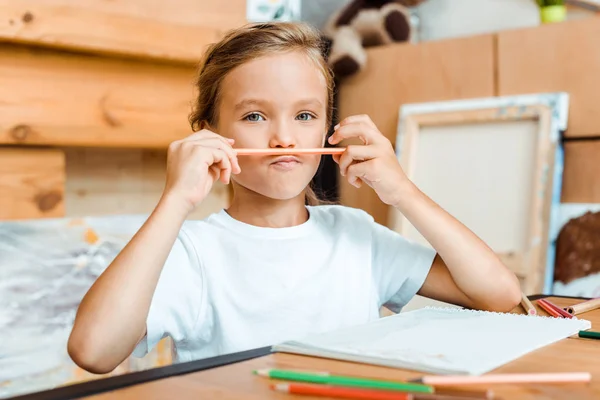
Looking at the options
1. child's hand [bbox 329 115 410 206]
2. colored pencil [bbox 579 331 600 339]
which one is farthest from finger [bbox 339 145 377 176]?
colored pencil [bbox 579 331 600 339]

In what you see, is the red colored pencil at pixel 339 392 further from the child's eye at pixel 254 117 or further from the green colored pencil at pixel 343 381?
the child's eye at pixel 254 117

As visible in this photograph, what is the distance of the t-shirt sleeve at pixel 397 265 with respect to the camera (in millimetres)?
983

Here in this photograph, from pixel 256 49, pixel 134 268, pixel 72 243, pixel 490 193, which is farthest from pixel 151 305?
pixel 490 193

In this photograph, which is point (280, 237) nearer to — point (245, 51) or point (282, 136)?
point (282, 136)

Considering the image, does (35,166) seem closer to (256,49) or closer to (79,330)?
(256,49)

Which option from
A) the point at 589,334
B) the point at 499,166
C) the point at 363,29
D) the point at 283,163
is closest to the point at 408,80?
the point at 363,29

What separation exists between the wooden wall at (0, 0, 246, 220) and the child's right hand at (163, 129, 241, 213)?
2.10 feet

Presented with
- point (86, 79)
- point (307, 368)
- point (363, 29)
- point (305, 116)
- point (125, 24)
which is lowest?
point (307, 368)

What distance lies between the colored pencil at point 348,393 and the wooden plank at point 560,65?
1.36m

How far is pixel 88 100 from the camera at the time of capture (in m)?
1.45

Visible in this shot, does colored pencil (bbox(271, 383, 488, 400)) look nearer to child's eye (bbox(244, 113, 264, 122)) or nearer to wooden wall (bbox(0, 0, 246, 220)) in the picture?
child's eye (bbox(244, 113, 264, 122))

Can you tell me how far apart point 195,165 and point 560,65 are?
120 centimetres

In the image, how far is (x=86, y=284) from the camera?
1.52 metres

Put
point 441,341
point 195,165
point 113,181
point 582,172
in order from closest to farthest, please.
Result: point 441,341 → point 195,165 → point 582,172 → point 113,181
